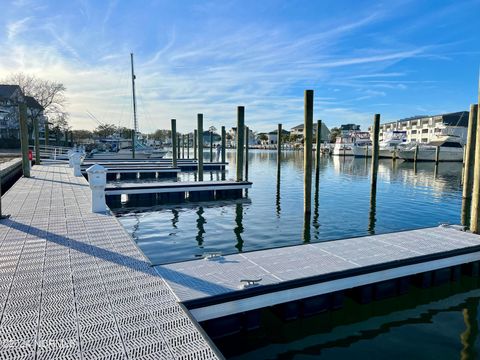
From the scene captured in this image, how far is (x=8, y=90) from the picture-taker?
58438 millimetres

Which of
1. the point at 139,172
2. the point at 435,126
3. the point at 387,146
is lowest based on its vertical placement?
the point at 139,172

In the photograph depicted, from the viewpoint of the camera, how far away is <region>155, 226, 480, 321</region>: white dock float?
217 inches

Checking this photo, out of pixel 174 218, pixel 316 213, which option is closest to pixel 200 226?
pixel 174 218

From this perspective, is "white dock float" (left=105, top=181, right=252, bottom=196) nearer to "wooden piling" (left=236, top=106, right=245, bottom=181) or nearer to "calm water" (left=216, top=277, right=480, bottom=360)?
"wooden piling" (left=236, top=106, right=245, bottom=181)

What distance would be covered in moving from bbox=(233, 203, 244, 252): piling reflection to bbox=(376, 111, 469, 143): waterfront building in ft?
202

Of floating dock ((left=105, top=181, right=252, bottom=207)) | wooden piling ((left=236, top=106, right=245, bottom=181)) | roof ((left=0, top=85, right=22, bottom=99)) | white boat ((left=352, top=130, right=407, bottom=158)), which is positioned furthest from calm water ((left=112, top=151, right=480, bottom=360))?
roof ((left=0, top=85, right=22, bottom=99))

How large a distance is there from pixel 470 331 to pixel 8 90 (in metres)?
69.7

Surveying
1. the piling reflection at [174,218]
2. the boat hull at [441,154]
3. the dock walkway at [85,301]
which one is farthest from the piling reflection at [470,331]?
the boat hull at [441,154]

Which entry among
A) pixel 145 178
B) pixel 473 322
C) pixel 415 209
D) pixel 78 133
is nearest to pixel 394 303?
pixel 473 322

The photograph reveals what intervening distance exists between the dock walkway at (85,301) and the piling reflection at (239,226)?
407 centimetres

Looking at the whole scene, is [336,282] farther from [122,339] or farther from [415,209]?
[415,209]

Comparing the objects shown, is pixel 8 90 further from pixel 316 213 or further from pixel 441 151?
pixel 441 151

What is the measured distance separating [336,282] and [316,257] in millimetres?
981

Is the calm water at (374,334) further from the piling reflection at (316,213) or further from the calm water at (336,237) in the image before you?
the piling reflection at (316,213)
